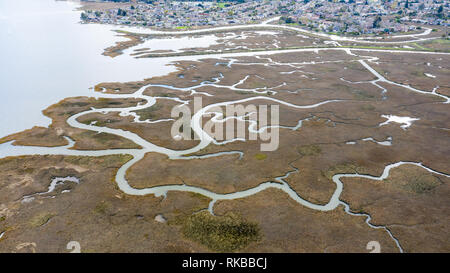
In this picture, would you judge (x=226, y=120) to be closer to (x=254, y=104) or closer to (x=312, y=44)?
(x=254, y=104)

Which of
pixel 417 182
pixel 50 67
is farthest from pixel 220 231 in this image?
pixel 50 67

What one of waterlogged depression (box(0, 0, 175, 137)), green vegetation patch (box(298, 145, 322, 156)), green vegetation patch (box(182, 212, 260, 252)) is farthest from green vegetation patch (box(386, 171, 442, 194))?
waterlogged depression (box(0, 0, 175, 137))

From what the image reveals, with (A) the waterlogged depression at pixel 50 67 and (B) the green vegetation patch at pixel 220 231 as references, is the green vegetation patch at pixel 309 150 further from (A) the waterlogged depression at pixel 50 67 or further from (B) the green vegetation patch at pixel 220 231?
(A) the waterlogged depression at pixel 50 67

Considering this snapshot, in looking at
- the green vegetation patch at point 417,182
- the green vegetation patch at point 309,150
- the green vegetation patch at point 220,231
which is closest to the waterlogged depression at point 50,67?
the green vegetation patch at point 220,231

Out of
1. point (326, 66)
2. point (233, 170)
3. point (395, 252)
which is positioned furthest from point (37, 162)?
point (326, 66)

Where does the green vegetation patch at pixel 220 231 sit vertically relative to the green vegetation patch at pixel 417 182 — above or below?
below

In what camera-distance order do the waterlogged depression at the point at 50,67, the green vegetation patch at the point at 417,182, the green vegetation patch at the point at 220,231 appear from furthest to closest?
the waterlogged depression at the point at 50,67 < the green vegetation patch at the point at 417,182 < the green vegetation patch at the point at 220,231

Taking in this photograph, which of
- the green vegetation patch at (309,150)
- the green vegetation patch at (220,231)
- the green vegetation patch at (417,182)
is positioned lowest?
the green vegetation patch at (220,231)
